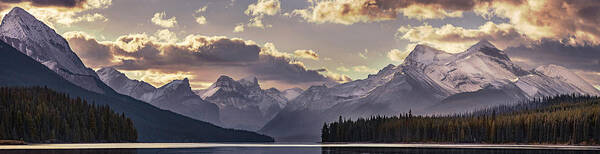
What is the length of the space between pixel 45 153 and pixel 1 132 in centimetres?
10182

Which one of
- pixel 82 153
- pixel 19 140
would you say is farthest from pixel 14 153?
pixel 19 140

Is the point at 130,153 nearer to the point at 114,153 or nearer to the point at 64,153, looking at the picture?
the point at 114,153

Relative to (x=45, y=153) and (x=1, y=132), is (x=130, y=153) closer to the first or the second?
(x=45, y=153)

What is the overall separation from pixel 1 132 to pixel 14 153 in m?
101

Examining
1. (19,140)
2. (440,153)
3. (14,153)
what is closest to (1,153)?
(14,153)

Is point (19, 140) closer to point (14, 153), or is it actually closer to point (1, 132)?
point (1, 132)

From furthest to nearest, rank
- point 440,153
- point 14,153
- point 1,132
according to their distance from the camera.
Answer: point 1,132 → point 440,153 → point 14,153

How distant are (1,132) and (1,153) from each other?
99.0 meters

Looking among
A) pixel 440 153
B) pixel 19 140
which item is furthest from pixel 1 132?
pixel 440 153

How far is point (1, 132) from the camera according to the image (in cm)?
19800

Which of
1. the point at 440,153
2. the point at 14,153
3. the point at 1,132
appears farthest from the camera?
the point at 1,132

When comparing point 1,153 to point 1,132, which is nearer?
point 1,153

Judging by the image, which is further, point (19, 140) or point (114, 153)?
point (19, 140)

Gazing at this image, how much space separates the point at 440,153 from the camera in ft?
411
